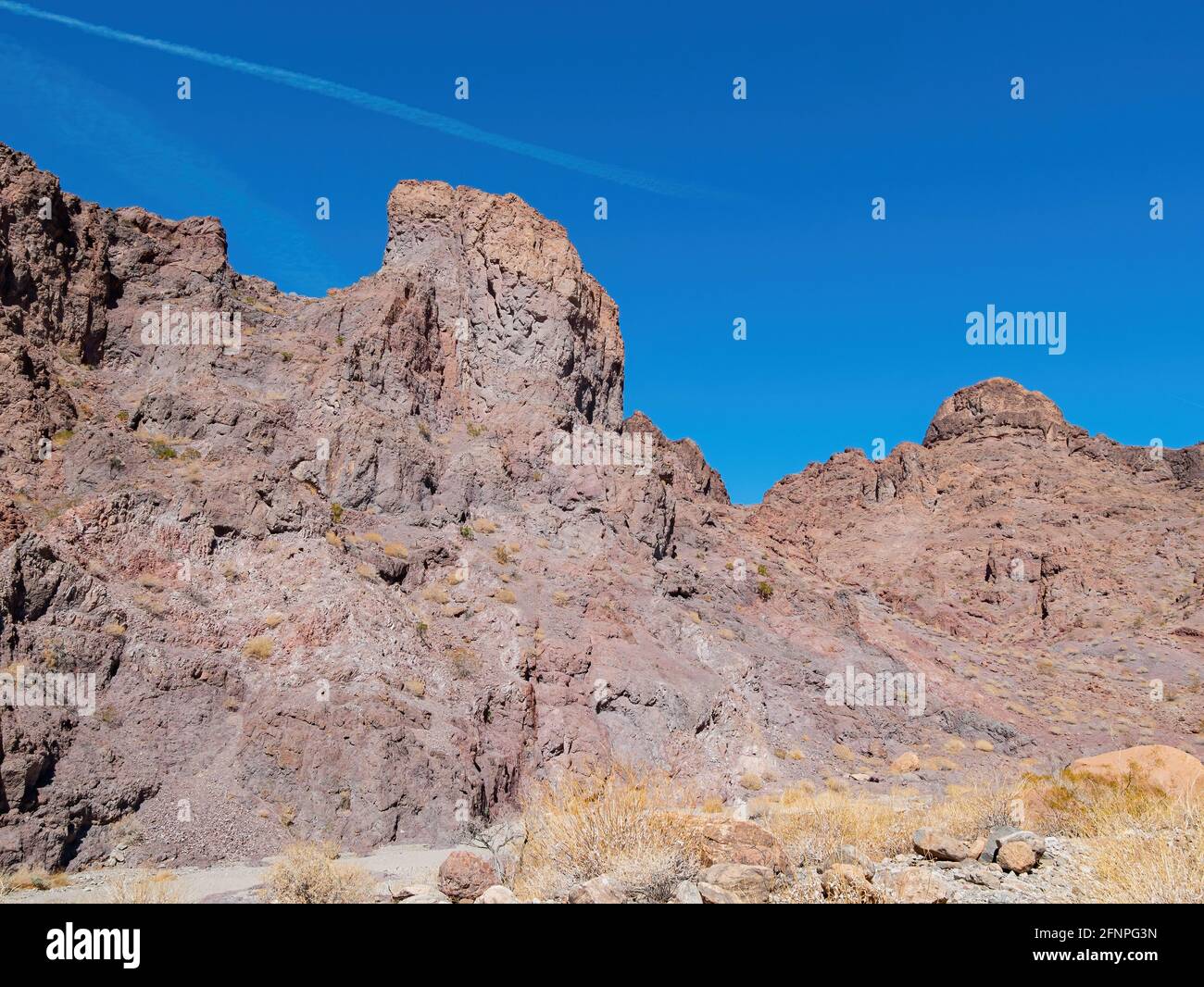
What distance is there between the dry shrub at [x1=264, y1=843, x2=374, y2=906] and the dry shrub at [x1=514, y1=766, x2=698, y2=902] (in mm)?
2261

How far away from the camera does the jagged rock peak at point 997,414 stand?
7138 cm

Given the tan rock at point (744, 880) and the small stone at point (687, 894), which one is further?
the small stone at point (687, 894)

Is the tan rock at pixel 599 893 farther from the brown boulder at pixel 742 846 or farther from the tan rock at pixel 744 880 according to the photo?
the brown boulder at pixel 742 846

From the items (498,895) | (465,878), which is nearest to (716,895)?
(498,895)

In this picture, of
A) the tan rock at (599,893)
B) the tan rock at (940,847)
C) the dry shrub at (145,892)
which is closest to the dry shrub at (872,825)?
the tan rock at (940,847)

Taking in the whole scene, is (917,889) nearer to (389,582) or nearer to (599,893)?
(599,893)

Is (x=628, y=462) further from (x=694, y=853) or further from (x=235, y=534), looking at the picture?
(x=694, y=853)

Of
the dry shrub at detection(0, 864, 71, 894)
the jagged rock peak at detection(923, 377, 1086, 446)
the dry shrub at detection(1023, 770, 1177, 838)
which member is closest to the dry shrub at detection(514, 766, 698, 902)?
the dry shrub at detection(1023, 770, 1177, 838)

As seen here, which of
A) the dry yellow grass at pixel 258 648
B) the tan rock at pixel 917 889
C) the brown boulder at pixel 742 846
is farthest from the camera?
the dry yellow grass at pixel 258 648

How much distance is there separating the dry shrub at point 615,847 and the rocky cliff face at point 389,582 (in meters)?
8.19

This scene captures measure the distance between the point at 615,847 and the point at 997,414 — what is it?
7522 centimetres
